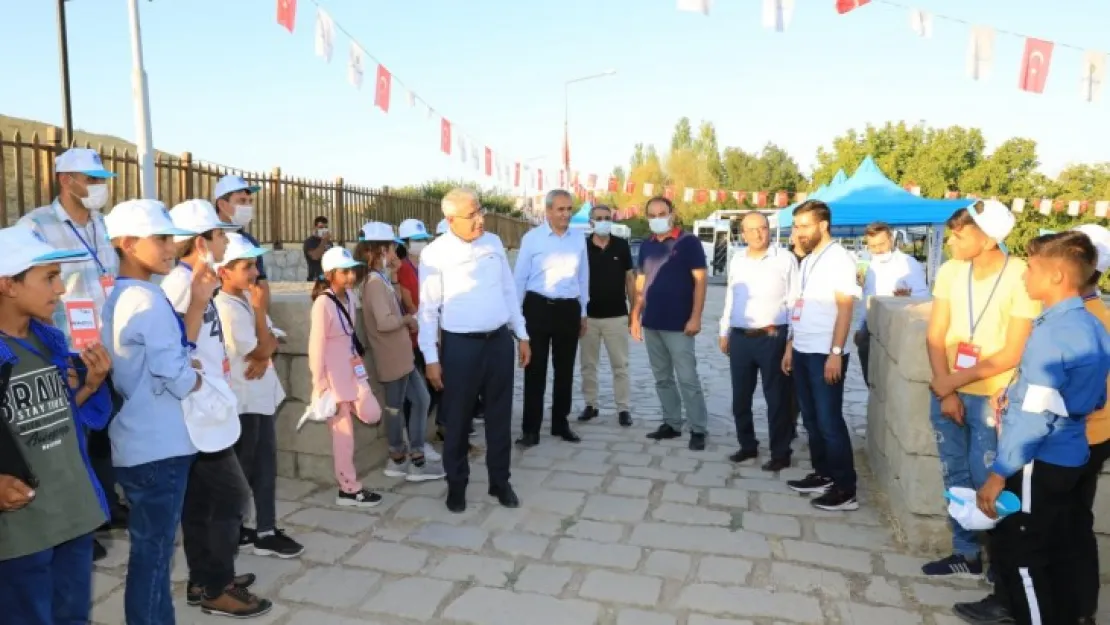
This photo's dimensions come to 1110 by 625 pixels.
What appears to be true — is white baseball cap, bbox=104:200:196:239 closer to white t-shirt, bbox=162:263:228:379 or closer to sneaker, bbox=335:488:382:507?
white t-shirt, bbox=162:263:228:379

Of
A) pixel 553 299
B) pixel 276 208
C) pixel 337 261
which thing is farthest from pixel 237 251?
pixel 276 208

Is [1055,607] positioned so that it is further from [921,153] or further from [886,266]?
[921,153]

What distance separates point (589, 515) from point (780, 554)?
113 cm

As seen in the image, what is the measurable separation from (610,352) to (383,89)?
19.2 ft

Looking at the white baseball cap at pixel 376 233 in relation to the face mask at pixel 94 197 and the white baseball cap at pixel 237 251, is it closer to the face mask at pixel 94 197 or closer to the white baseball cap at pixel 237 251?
the white baseball cap at pixel 237 251

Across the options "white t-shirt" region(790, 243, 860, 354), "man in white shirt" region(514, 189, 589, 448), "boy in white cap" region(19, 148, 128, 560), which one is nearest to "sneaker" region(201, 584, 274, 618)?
"boy in white cap" region(19, 148, 128, 560)

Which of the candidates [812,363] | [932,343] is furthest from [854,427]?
[932,343]

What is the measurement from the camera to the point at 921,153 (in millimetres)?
32906

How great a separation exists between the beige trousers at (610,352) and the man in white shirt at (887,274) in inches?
81.0

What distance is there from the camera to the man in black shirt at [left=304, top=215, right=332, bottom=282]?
35.8ft

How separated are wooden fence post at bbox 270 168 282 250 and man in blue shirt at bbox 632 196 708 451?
7.48m

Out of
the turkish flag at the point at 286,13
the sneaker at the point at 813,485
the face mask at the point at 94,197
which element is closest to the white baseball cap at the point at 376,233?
the face mask at the point at 94,197

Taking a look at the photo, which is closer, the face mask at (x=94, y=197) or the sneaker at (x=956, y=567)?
the sneaker at (x=956, y=567)

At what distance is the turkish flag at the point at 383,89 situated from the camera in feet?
32.8
